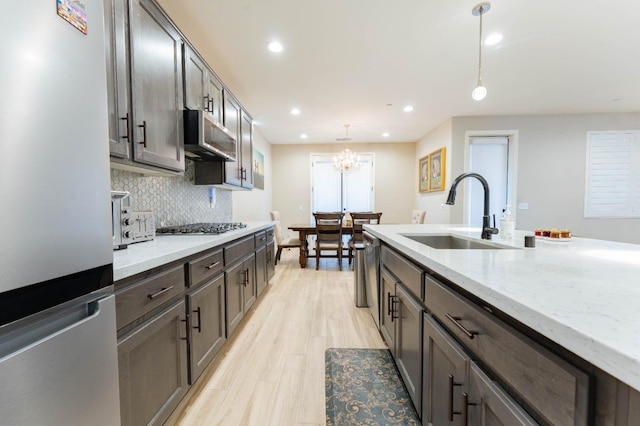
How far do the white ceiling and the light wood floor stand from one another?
104 inches

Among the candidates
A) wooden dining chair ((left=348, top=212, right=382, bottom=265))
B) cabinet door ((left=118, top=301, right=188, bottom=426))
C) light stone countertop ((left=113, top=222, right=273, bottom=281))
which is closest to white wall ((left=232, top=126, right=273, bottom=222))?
wooden dining chair ((left=348, top=212, right=382, bottom=265))

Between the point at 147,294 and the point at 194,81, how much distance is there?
167 cm

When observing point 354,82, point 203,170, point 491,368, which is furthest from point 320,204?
point 491,368

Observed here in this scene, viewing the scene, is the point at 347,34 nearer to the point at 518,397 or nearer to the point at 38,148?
the point at 38,148

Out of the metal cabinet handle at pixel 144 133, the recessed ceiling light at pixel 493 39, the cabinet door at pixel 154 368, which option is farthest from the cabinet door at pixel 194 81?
the recessed ceiling light at pixel 493 39

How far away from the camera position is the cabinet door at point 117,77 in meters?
1.19

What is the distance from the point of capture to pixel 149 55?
1.47 meters

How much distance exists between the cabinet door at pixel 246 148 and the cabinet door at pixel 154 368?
2.12 m

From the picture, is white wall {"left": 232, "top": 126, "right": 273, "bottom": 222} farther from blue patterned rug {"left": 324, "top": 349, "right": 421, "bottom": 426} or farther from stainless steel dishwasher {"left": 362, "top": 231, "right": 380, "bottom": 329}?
blue patterned rug {"left": 324, "top": 349, "right": 421, "bottom": 426}

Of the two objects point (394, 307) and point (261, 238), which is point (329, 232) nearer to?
point (261, 238)

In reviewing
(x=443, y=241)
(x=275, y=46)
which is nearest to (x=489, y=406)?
(x=443, y=241)

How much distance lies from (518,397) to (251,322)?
2225 millimetres

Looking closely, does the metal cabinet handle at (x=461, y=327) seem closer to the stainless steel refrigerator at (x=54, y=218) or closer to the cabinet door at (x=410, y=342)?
the cabinet door at (x=410, y=342)

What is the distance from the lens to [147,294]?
104 cm
